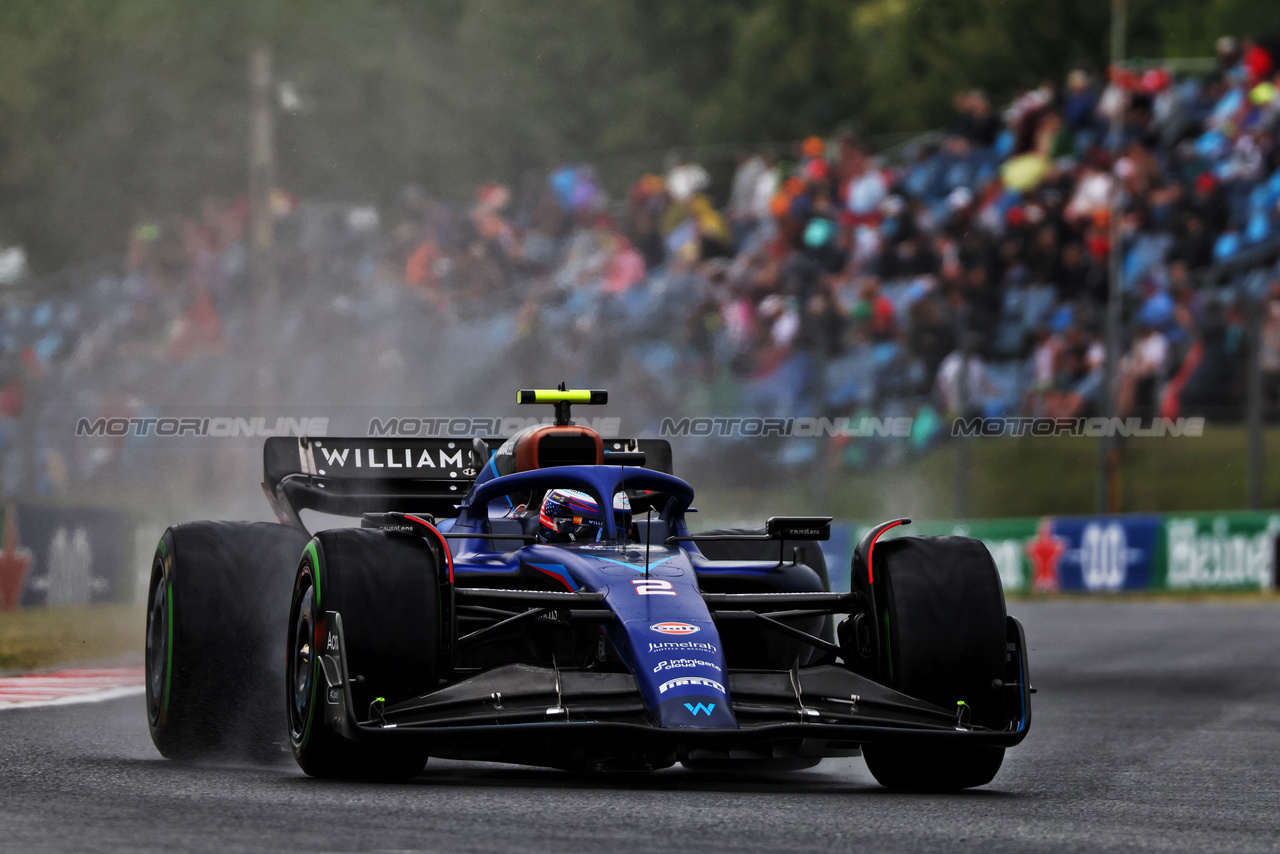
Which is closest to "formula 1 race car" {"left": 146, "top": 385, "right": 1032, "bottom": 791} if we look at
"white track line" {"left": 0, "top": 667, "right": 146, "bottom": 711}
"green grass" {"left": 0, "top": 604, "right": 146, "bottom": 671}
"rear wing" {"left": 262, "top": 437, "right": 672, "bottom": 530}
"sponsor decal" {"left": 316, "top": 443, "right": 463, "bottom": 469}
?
"rear wing" {"left": 262, "top": 437, "right": 672, "bottom": 530}

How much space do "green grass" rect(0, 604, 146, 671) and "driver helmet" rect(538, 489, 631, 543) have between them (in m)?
5.79

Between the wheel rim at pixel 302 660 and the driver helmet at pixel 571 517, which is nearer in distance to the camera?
the wheel rim at pixel 302 660

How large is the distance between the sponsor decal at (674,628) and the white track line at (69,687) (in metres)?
4.41

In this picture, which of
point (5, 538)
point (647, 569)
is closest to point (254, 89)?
point (5, 538)

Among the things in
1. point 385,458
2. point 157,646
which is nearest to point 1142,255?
point 385,458

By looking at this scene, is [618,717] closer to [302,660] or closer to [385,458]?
[302,660]

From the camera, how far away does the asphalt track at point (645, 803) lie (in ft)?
17.0

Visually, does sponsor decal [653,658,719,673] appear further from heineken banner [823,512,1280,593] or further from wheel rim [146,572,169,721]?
heineken banner [823,512,1280,593]

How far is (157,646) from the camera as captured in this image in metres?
7.85

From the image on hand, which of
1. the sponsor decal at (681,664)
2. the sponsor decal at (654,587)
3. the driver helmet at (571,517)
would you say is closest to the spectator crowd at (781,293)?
the driver helmet at (571,517)

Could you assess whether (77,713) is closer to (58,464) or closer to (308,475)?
(308,475)

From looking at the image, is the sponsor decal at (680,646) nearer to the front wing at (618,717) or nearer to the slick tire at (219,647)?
the front wing at (618,717)

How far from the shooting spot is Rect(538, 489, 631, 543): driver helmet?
7.59 meters

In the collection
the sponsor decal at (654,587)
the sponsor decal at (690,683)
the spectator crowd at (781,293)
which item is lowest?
the sponsor decal at (690,683)
